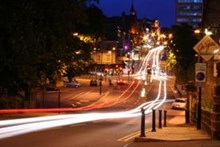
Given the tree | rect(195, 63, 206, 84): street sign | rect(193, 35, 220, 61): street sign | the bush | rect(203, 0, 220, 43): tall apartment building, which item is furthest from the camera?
rect(203, 0, 220, 43): tall apartment building

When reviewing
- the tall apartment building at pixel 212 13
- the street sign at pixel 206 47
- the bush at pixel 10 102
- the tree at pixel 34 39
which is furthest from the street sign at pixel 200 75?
the tall apartment building at pixel 212 13

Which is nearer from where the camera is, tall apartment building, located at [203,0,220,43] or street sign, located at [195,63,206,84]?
street sign, located at [195,63,206,84]

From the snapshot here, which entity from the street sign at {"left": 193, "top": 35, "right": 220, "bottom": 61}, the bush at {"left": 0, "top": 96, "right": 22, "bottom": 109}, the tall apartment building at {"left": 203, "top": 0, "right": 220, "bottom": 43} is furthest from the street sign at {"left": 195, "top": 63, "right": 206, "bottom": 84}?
the tall apartment building at {"left": 203, "top": 0, "right": 220, "bottom": 43}

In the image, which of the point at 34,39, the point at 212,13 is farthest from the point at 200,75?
the point at 212,13

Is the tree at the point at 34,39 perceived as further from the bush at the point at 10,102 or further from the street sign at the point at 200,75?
the street sign at the point at 200,75

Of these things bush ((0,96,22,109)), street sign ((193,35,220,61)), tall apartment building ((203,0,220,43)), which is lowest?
bush ((0,96,22,109))

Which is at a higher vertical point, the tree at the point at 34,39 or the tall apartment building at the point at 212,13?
the tall apartment building at the point at 212,13

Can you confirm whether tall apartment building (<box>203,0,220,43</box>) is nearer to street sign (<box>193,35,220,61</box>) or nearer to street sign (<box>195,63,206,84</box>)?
street sign (<box>193,35,220,61</box>)

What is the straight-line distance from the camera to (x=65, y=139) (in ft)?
68.9

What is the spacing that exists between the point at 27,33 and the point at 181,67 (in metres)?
71.7

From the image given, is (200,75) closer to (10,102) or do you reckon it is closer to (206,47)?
(206,47)

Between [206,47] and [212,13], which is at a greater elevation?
[212,13]

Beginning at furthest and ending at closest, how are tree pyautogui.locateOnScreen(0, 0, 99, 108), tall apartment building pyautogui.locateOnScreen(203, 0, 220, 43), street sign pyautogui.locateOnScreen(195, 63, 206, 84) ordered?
tall apartment building pyautogui.locateOnScreen(203, 0, 220, 43) → tree pyautogui.locateOnScreen(0, 0, 99, 108) → street sign pyautogui.locateOnScreen(195, 63, 206, 84)

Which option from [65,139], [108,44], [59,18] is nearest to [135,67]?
[108,44]
